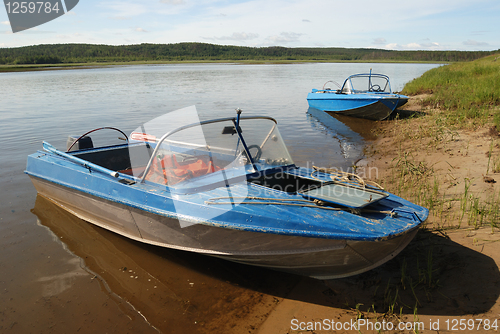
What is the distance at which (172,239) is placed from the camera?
3736 millimetres

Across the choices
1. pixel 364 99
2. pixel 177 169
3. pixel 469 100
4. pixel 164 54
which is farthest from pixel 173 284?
pixel 164 54

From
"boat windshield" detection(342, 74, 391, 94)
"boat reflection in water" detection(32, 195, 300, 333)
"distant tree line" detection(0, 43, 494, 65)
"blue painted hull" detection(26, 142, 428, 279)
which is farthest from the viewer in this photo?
"distant tree line" detection(0, 43, 494, 65)

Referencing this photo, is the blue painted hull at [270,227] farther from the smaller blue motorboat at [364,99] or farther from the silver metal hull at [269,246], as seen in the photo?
the smaller blue motorboat at [364,99]

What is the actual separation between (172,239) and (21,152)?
25.4 ft

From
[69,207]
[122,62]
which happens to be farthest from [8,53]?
[69,207]

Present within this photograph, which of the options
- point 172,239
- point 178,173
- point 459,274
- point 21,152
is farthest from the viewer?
point 21,152

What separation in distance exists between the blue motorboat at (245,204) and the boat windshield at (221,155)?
14 mm

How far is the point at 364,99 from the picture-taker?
490 inches

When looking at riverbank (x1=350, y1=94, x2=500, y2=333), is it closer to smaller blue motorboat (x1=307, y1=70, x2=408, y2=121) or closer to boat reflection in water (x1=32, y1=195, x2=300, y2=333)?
boat reflection in water (x1=32, y1=195, x2=300, y2=333)

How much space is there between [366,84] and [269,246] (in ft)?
42.1

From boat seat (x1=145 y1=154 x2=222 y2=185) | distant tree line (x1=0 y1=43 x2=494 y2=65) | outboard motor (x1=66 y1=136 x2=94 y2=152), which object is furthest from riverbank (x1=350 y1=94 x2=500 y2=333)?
distant tree line (x1=0 y1=43 x2=494 y2=65)

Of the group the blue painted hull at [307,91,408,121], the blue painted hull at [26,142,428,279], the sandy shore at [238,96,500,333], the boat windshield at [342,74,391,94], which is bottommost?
the sandy shore at [238,96,500,333]

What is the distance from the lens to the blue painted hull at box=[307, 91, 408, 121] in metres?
11.7

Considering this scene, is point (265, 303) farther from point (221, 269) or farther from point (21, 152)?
point (21, 152)
